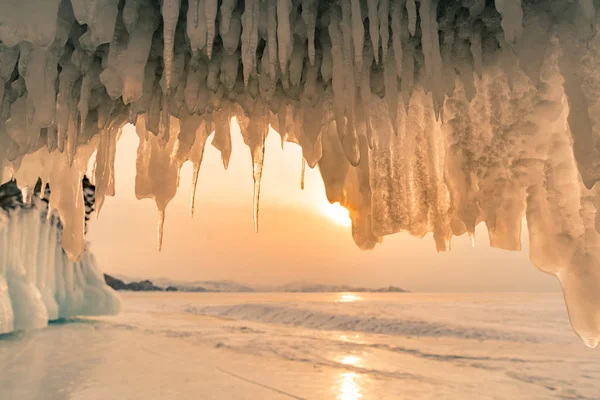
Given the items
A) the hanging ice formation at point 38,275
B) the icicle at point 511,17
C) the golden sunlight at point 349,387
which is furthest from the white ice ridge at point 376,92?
the hanging ice formation at point 38,275

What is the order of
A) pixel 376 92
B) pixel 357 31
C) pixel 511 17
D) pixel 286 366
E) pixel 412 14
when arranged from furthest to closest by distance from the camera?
pixel 286 366
pixel 376 92
pixel 357 31
pixel 412 14
pixel 511 17

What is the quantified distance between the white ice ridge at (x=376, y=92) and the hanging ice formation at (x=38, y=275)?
8378 millimetres

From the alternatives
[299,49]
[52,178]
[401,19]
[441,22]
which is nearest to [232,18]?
[299,49]

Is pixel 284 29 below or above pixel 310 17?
below

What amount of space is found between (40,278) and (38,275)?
0.35 ft

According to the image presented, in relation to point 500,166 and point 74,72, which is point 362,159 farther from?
point 74,72

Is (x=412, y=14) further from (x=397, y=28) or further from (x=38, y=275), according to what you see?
(x=38, y=275)

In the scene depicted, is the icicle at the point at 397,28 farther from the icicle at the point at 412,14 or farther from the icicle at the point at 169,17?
the icicle at the point at 169,17

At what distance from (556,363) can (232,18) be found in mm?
9032

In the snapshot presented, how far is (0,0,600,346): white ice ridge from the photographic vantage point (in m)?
2.60

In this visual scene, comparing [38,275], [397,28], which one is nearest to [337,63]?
[397,28]

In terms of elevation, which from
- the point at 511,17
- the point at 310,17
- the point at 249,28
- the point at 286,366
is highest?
the point at 310,17

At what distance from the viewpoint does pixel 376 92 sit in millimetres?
3486

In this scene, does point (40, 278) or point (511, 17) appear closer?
point (511, 17)
